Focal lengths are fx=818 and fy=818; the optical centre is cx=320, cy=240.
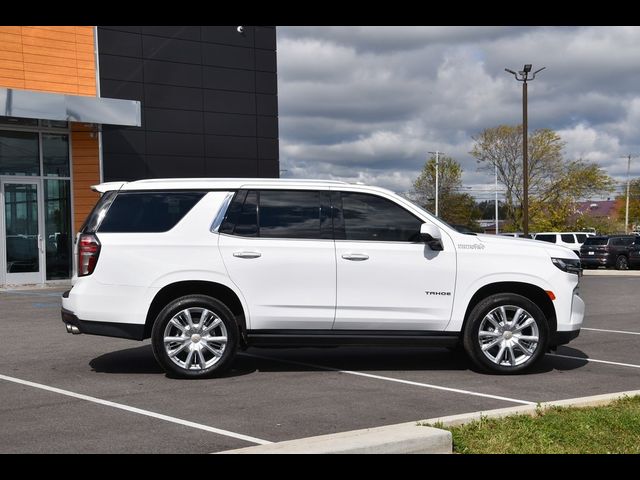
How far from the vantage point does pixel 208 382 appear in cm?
806

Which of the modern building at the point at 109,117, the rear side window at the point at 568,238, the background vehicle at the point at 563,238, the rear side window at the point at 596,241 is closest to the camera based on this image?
the modern building at the point at 109,117

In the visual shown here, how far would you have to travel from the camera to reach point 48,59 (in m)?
21.4

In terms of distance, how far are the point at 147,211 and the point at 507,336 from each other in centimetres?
392

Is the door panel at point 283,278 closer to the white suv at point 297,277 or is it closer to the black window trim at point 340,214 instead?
the white suv at point 297,277

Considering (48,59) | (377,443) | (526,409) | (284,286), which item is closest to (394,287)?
(284,286)

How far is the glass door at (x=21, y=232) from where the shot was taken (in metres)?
20.9

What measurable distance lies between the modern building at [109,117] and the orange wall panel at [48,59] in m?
0.03

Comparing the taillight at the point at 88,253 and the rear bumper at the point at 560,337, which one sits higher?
the taillight at the point at 88,253

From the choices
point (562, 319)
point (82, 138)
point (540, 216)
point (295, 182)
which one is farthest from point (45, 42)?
point (540, 216)

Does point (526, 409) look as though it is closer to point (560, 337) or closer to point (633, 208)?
point (560, 337)

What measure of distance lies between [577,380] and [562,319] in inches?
25.5

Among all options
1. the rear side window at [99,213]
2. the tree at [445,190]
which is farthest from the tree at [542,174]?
the rear side window at [99,213]

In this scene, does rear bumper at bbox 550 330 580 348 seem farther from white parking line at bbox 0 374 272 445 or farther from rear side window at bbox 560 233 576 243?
rear side window at bbox 560 233 576 243
